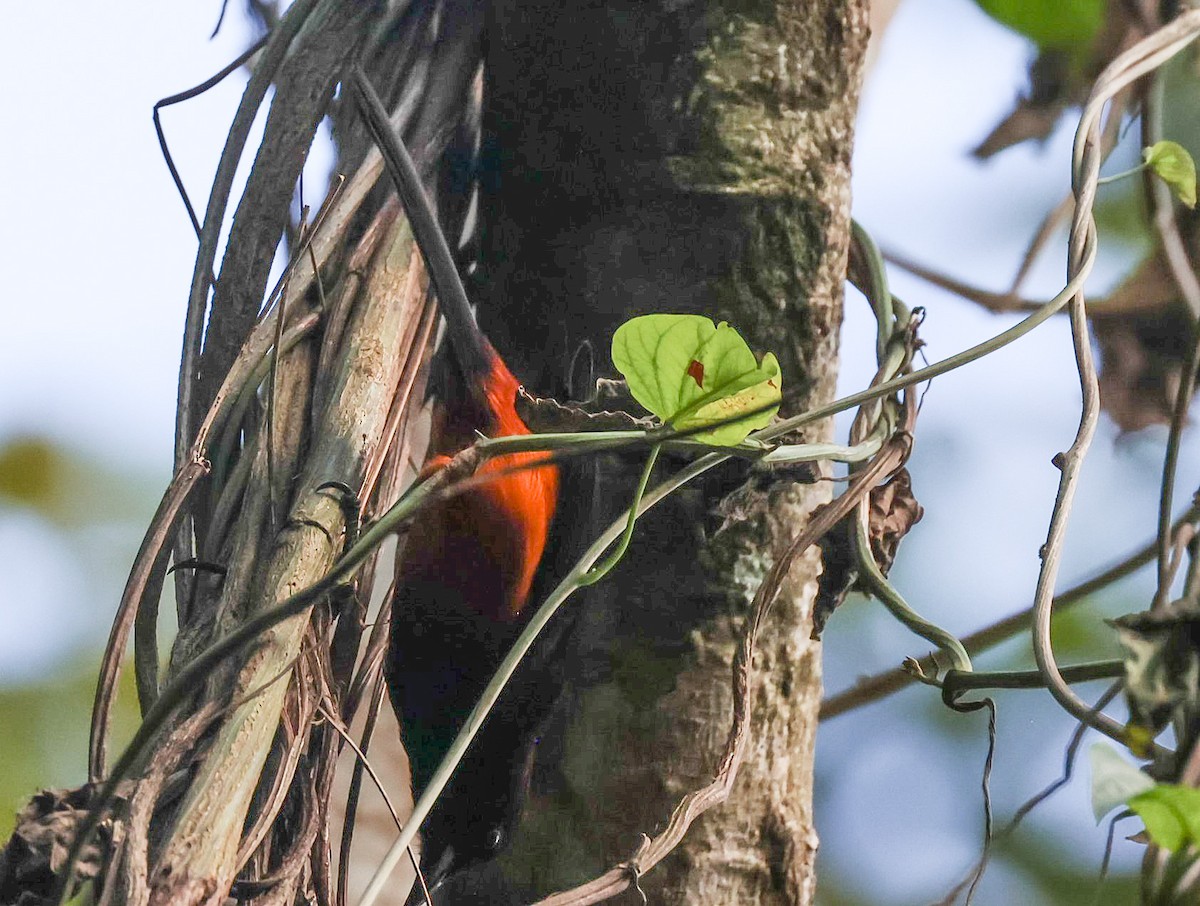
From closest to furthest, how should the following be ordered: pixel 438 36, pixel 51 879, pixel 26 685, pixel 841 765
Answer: pixel 51 879
pixel 438 36
pixel 26 685
pixel 841 765

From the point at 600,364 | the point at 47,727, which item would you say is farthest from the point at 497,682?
the point at 47,727

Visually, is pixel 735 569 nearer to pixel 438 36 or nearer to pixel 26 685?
pixel 438 36

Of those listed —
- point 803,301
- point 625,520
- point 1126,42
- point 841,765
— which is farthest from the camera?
point 841,765

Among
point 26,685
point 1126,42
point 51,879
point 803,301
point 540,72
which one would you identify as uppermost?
point 1126,42

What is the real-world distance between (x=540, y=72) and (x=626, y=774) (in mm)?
556

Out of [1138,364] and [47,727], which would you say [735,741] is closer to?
[1138,364]

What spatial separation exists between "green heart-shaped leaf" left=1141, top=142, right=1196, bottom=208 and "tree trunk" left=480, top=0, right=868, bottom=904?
0.91 feet

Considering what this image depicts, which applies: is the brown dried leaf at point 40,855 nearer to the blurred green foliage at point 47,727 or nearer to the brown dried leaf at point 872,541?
the brown dried leaf at point 872,541

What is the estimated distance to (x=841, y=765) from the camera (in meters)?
1.95

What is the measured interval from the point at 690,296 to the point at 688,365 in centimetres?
18

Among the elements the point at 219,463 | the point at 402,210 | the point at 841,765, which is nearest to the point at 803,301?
the point at 402,210

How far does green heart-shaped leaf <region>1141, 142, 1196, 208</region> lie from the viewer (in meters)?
0.92

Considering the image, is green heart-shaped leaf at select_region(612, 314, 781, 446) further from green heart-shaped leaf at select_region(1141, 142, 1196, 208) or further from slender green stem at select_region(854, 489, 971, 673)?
green heart-shaped leaf at select_region(1141, 142, 1196, 208)

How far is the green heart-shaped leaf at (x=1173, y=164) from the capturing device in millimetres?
924
